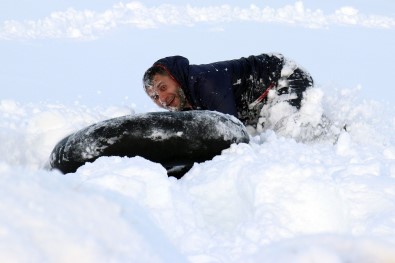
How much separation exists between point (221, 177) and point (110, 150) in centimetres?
69

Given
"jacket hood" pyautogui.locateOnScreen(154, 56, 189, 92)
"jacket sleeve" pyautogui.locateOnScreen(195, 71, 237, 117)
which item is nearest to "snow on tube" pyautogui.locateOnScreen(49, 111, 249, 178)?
"jacket sleeve" pyautogui.locateOnScreen(195, 71, 237, 117)

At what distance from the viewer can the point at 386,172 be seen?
2.77m

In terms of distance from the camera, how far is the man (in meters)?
3.75

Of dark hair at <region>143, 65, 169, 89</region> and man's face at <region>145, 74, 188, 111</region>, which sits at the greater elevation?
dark hair at <region>143, 65, 169, 89</region>

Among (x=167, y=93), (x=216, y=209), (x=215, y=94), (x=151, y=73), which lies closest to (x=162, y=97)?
(x=167, y=93)

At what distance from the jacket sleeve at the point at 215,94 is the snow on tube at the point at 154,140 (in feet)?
2.07

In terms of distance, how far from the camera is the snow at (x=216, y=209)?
1520 millimetres

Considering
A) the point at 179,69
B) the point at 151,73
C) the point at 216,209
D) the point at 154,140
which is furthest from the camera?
the point at 151,73

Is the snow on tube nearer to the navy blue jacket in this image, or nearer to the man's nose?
the navy blue jacket

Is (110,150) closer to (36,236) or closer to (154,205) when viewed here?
(154,205)

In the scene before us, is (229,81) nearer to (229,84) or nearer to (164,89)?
(229,84)

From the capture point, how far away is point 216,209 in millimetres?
2326

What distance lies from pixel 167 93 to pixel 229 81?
0.44m

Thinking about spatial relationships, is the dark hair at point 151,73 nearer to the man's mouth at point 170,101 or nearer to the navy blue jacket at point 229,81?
the navy blue jacket at point 229,81
